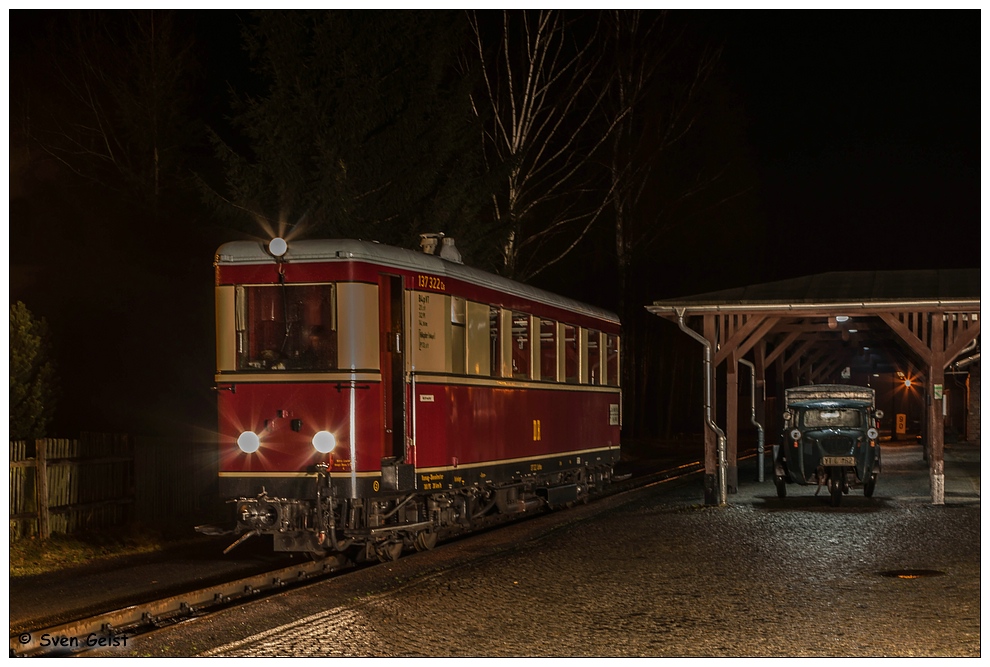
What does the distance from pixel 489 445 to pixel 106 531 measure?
4.45 m

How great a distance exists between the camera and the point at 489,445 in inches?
540

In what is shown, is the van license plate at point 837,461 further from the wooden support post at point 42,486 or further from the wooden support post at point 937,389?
the wooden support post at point 42,486

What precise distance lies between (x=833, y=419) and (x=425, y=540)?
9.06 metres

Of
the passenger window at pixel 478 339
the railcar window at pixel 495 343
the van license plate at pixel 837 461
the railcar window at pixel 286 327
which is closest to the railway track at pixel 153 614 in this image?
the railcar window at pixel 286 327

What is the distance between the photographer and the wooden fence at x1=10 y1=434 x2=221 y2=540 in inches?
521

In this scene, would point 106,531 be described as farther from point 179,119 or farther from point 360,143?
point 179,119

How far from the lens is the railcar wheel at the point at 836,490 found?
1792 centimetres

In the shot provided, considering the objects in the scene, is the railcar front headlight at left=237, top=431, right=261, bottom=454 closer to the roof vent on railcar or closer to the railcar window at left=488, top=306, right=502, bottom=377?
the railcar window at left=488, top=306, right=502, bottom=377

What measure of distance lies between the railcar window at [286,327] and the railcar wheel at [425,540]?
2425 millimetres

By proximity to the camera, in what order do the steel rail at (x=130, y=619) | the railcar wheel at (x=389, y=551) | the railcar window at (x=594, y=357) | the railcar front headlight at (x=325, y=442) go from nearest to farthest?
1. the steel rail at (x=130, y=619)
2. the railcar front headlight at (x=325, y=442)
3. the railcar wheel at (x=389, y=551)
4. the railcar window at (x=594, y=357)

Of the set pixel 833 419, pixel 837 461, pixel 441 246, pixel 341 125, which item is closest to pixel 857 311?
pixel 833 419

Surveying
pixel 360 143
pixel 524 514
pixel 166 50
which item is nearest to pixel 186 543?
pixel 524 514

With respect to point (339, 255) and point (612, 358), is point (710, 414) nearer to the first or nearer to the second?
point (612, 358)

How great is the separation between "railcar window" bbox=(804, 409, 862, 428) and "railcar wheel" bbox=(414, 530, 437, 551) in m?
8.74
